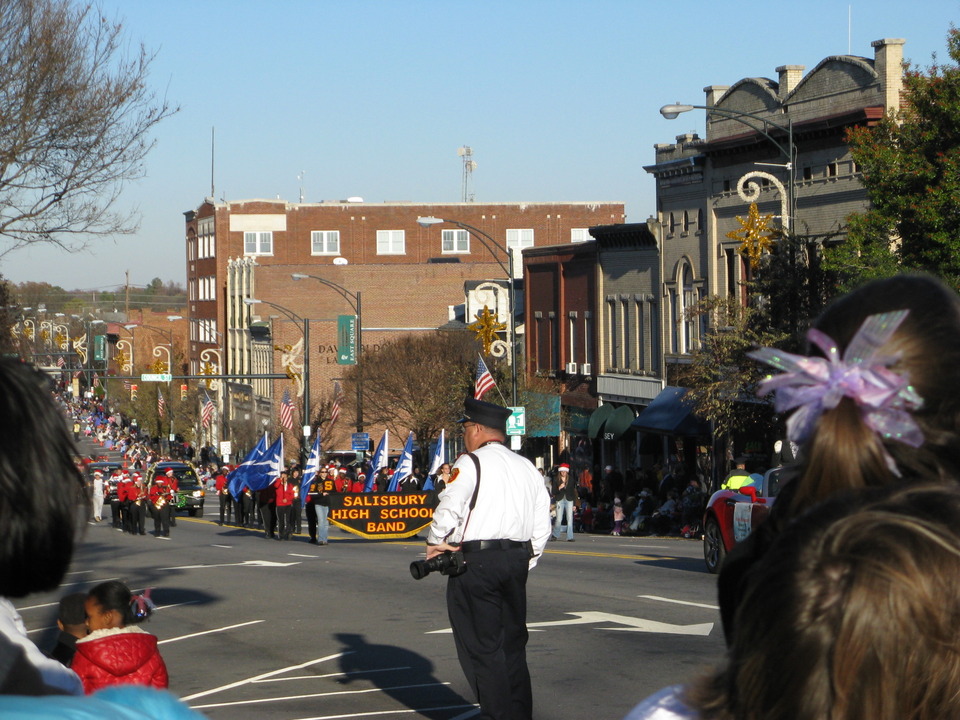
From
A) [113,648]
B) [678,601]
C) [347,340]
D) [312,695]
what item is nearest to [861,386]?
[113,648]

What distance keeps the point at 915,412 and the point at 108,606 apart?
194 inches

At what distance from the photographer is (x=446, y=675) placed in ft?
34.7

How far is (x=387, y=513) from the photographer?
29.0 metres

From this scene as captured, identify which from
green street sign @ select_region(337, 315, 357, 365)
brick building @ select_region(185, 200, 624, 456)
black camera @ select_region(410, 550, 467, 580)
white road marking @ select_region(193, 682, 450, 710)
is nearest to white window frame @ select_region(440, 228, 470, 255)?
brick building @ select_region(185, 200, 624, 456)

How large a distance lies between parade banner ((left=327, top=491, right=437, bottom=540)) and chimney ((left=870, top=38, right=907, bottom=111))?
557 inches

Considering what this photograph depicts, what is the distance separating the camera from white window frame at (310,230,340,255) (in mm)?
98500

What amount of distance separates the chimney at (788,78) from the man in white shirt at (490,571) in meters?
30.6

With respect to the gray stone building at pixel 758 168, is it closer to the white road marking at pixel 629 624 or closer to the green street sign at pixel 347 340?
the white road marking at pixel 629 624

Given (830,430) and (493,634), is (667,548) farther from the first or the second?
(830,430)

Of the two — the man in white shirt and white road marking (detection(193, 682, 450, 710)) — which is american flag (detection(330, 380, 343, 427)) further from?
the man in white shirt

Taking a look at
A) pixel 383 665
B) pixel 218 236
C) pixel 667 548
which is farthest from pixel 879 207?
pixel 218 236

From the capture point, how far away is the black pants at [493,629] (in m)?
7.58

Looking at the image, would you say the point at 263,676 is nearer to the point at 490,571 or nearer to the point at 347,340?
the point at 490,571

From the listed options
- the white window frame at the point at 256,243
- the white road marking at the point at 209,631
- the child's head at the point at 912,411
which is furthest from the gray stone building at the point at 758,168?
the white window frame at the point at 256,243
